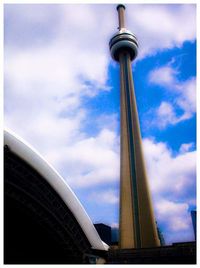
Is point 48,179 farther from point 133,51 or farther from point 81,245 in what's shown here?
point 133,51

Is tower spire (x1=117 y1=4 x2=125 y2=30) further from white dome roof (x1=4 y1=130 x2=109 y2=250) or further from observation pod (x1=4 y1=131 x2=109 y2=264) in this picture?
observation pod (x1=4 y1=131 x2=109 y2=264)

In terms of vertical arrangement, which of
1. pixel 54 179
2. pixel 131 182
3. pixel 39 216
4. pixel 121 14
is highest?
pixel 121 14

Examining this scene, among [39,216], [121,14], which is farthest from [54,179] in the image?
[121,14]

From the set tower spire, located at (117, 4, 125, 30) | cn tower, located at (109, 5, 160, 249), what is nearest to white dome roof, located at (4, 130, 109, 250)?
cn tower, located at (109, 5, 160, 249)

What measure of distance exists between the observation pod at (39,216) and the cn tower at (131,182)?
987 cm

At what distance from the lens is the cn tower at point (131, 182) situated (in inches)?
1700

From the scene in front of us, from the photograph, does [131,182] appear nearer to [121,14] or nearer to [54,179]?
[54,179]

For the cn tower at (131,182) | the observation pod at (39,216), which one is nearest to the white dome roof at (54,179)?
the observation pod at (39,216)

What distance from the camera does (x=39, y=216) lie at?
29.8 m

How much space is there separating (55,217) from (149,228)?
1860 centimetres

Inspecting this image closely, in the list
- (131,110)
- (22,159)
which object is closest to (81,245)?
(22,159)

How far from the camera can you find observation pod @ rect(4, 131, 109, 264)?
2733 centimetres

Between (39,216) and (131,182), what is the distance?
66.6ft

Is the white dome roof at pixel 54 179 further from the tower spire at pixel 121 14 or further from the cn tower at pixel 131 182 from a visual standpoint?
the tower spire at pixel 121 14
